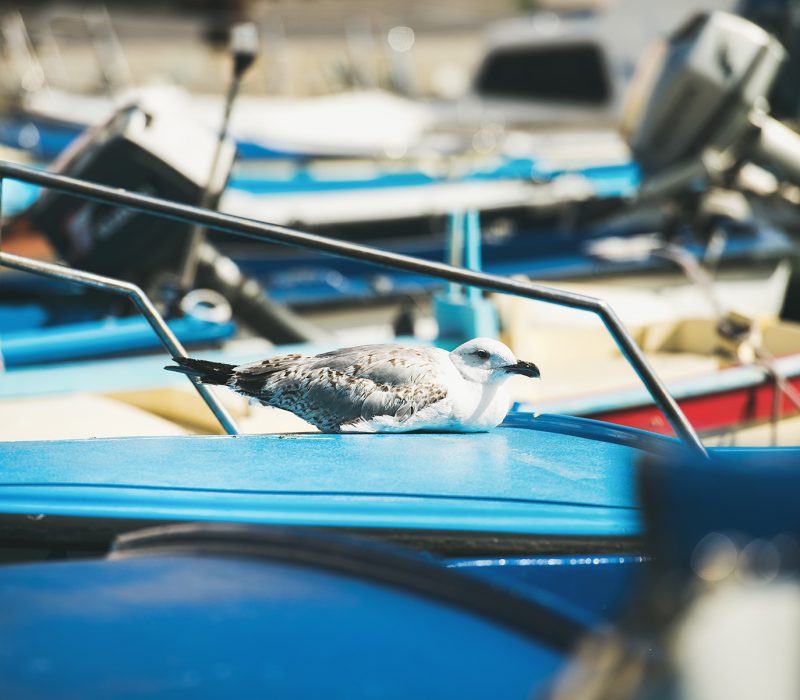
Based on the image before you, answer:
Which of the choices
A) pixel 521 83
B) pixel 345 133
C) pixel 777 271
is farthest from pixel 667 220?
pixel 521 83

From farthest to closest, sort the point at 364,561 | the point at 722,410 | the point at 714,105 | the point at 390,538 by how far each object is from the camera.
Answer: the point at 714,105, the point at 722,410, the point at 390,538, the point at 364,561

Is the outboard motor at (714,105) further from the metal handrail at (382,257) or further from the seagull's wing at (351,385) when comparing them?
the seagull's wing at (351,385)

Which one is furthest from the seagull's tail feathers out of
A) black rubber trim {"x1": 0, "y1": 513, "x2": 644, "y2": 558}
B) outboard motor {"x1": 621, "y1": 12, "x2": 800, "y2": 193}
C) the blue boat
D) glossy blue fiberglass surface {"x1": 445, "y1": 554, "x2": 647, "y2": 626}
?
outboard motor {"x1": 621, "y1": 12, "x2": 800, "y2": 193}

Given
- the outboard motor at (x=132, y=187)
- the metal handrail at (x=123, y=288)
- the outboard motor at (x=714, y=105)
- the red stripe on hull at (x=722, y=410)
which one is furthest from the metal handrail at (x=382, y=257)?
the outboard motor at (x=714, y=105)

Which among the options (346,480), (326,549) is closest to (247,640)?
(326,549)

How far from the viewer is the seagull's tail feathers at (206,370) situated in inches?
79.3

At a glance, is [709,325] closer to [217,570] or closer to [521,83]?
[217,570]

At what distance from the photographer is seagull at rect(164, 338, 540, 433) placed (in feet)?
6.51

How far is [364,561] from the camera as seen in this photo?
4.56ft

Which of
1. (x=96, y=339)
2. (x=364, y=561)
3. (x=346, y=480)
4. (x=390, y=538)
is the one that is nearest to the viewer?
(x=364, y=561)

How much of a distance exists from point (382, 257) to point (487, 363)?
0.30 m

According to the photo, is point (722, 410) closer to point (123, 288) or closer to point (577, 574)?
point (577, 574)

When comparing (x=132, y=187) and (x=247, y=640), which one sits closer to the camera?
(x=247, y=640)

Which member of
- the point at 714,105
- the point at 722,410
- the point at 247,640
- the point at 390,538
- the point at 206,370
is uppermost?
the point at 247,640
